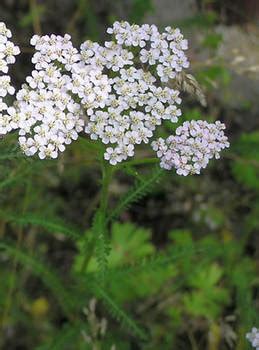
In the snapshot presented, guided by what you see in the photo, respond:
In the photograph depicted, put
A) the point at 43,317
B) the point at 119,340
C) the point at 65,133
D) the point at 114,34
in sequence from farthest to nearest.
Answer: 1. the point at 43,317
2. the point at 119,340
3. the point at 114,34
4. the point at 65,133

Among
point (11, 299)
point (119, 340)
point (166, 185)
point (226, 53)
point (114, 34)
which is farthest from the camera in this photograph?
point (226, 53)

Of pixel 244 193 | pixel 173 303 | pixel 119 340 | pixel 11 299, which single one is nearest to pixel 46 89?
pixel 119 340

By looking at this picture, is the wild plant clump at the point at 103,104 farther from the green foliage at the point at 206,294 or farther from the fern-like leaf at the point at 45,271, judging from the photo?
the green foliage at the point at 206,294

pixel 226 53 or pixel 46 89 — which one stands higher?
pixel 226 53

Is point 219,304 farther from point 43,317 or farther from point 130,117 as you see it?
point 130,117

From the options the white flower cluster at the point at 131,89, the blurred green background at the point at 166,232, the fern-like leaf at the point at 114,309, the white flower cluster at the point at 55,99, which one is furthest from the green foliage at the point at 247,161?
the white flower cluster at the point at 55,99

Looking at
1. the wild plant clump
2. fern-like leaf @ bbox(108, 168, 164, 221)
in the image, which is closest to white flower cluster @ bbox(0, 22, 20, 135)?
the wild plant clump

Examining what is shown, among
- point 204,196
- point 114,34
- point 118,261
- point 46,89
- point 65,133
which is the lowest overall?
point 118,261

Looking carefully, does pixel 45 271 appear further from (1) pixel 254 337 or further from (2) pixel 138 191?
(1) pixel 254 337
